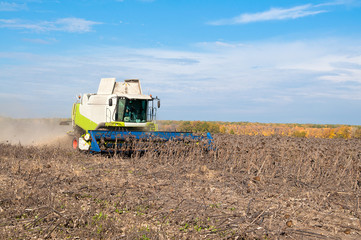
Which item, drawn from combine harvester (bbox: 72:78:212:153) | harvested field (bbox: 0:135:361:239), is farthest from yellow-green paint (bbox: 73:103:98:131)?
harvested field (bbox: 0:135:361:239)

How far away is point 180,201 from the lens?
6.18 metres

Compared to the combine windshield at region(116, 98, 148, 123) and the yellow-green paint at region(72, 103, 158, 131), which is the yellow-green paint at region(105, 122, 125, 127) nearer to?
the yellow-green paint at region(72, 103, 158, 131)

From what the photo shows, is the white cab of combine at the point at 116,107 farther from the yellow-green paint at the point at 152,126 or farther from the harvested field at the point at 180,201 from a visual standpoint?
the harvested field at the point at 180,201

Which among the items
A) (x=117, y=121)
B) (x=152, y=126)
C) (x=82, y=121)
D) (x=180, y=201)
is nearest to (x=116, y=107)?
(x=117, y=121)

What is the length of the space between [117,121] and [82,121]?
2837 mm

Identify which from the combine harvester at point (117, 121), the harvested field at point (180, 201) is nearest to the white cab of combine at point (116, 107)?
the combine harvester at point (117, 121)

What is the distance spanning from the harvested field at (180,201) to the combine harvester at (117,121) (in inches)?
58.0

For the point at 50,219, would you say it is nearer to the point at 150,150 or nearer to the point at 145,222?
the point at 145,222

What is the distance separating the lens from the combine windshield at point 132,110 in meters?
13.9

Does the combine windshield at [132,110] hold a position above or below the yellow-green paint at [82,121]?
above

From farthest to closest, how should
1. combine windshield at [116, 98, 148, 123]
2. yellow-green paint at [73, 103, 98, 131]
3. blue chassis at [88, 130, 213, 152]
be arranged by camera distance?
1. yellow-green paint at [73, 103, 98, 131]
2. combine windshield at [116, 98, 148, 123]
3. blue chassis at [88, 130, 213, 152]

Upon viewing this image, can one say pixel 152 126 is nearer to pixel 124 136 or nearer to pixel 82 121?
pixel 124 136

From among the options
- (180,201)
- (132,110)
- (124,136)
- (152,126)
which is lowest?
(180,201)

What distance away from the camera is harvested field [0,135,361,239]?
4812mm
